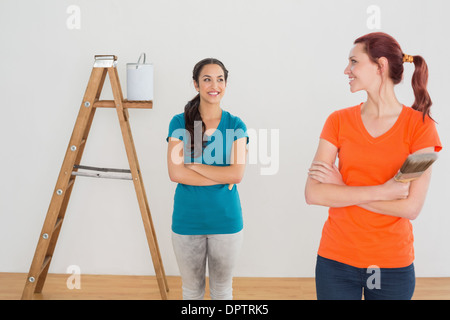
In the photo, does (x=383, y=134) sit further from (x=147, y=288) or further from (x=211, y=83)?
(x=147, y=288)

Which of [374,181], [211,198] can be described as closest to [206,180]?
[211,198]

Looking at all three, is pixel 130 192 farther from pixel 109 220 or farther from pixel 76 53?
pixel 76 53

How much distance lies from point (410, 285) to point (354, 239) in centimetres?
24

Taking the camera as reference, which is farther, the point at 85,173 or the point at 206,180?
the point at 85,173

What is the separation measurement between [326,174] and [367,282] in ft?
1.33

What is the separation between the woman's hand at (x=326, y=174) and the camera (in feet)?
5.45

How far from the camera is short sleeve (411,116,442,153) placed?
1530mm

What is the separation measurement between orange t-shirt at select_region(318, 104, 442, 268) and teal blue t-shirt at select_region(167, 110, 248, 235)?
0.62m

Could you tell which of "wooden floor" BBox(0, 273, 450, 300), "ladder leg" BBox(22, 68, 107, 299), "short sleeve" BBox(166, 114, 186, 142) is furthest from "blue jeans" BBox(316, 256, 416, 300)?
"ladder leg" BBox(22, 68, 107, 299)

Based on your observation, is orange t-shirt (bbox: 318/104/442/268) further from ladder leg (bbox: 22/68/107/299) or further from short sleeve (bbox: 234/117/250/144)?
ladder leg (bbox: 22/68/107/299)

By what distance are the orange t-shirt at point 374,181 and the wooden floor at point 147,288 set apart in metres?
1.52

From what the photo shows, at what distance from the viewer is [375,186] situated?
1546mm

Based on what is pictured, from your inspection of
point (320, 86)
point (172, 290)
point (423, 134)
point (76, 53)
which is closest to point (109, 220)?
point (172, 290)

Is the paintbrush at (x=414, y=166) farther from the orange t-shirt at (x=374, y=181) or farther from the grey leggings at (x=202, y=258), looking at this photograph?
the grey leggings at (x=202, y=258)
